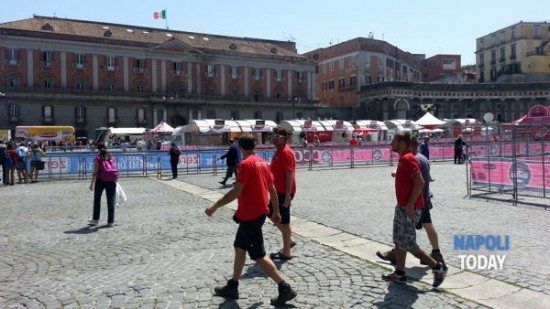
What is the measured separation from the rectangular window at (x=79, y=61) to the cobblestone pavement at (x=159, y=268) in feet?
191

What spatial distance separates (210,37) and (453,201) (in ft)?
233

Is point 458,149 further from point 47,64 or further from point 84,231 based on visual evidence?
point 47,64

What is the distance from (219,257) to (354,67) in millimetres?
77007

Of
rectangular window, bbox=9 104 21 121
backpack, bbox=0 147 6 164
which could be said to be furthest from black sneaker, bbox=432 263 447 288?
rectangular window, bbox=9 104 21 121

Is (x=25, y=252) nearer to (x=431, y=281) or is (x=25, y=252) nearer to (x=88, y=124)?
(x=431, y=281)

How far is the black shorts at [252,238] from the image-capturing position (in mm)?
5332

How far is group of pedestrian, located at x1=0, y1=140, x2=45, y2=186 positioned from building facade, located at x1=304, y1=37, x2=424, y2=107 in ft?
215

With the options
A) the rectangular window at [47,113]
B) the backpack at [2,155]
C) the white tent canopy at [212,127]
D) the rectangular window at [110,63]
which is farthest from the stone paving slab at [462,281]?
the rectangular window at [110,63]

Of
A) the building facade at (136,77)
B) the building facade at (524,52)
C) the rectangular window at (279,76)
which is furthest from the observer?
the building facade at (524,52)

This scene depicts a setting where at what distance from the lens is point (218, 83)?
75375 mm

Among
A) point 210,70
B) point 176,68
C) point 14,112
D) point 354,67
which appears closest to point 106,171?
point 14,112

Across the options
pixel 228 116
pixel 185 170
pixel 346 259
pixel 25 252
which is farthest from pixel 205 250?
pixel 228 116

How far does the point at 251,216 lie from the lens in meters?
5.35

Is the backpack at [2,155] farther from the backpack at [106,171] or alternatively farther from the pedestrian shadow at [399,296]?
the pedestrian shadow at [399,296]
